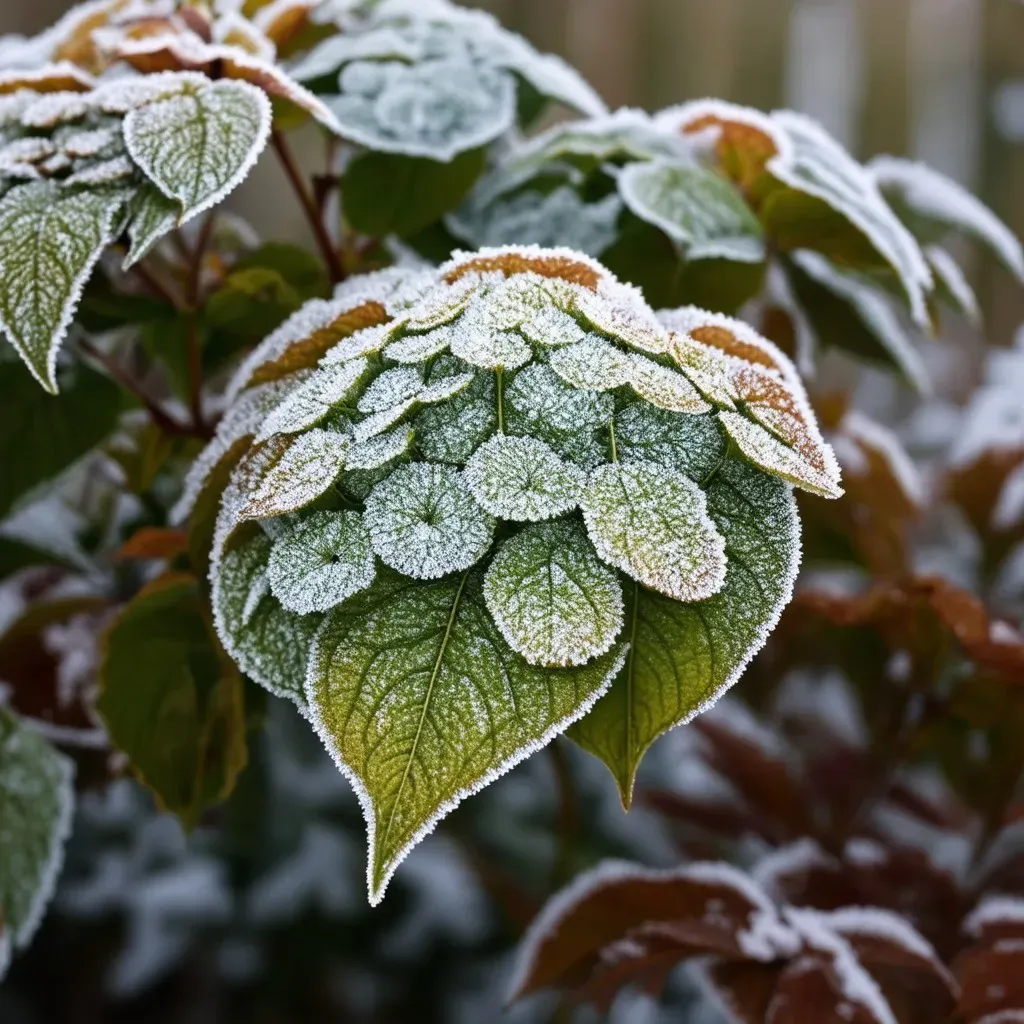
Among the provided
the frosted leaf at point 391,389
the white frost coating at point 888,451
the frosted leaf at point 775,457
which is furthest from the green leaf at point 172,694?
the white frost coating at point 888,451

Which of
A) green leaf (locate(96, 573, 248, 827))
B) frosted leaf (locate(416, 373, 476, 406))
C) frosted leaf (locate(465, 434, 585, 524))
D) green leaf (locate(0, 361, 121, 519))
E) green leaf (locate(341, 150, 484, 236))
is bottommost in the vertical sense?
green leaf (locate(96, 573, 248, 827))

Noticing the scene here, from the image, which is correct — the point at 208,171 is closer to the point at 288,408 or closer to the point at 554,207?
the point at 288,408

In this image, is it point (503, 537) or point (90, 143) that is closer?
point (503, 537)

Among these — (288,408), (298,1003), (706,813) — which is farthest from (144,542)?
(298,1003)

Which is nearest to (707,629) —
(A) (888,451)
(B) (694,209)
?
(B) (694,209)

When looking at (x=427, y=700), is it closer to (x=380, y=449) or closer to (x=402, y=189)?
(x=380, y=449)

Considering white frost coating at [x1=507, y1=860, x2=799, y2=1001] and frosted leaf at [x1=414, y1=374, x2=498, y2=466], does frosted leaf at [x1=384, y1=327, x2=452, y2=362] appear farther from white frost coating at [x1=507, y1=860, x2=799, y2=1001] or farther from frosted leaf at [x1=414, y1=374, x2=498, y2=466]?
white frost coating at [x1=507, y1=860, x2=799, y2=1001]

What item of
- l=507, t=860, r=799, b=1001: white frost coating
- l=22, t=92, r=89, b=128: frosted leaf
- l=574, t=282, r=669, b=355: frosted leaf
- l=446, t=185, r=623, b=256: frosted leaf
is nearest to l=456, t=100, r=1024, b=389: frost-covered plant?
l=446, t=185, r=623, b=256: frosted leaf
